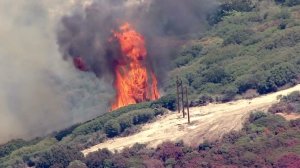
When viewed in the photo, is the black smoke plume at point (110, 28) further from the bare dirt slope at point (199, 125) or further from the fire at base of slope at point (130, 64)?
the bare dirt slope at point (199, 125)

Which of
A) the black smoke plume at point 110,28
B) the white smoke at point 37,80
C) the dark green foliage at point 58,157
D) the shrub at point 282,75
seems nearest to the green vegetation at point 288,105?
the shrub at point 282,75

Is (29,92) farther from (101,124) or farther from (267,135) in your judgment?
(267,135)

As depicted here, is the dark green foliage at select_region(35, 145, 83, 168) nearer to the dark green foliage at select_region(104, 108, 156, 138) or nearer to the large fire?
the large fire

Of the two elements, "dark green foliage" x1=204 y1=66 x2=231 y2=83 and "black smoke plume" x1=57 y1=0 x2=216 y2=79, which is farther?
"dark green foliage" x1=204 y1=66 x2=231 y2=83

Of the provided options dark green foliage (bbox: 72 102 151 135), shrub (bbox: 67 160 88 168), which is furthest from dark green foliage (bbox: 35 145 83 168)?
dark green foliage (bbox: 72 102 151 135)

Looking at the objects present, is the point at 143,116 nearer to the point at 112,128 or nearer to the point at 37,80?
the point at 112,128

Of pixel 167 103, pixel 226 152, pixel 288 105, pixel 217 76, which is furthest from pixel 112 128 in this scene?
pixel 226 152

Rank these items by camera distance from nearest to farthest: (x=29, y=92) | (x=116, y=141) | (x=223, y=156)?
(x=223, y=156) < (x=116, y=141) < (x=29, y=92)

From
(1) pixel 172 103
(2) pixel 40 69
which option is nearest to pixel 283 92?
(1) pixel 172 103
